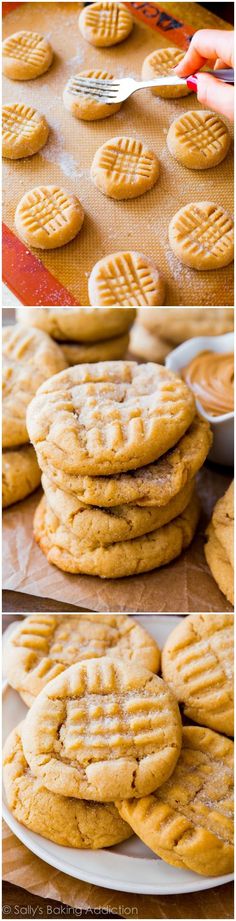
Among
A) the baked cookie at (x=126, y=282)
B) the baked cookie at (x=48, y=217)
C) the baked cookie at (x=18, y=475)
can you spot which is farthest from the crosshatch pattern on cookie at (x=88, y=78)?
the baked cookie at (x=18, y=475)

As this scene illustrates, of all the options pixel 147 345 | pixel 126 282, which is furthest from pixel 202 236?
pixel 147 345

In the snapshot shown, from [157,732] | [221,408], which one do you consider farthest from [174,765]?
[221,408]

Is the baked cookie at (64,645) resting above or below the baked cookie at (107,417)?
below

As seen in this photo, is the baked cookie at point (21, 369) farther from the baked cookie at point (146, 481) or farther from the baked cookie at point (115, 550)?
the baked cookie at point (146, 481)

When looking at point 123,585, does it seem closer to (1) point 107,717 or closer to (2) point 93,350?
(1) point 107,717

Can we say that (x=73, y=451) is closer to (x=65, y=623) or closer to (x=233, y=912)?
(x=65, y=623)

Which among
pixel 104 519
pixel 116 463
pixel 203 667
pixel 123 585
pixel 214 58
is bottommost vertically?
pixel 203 667
